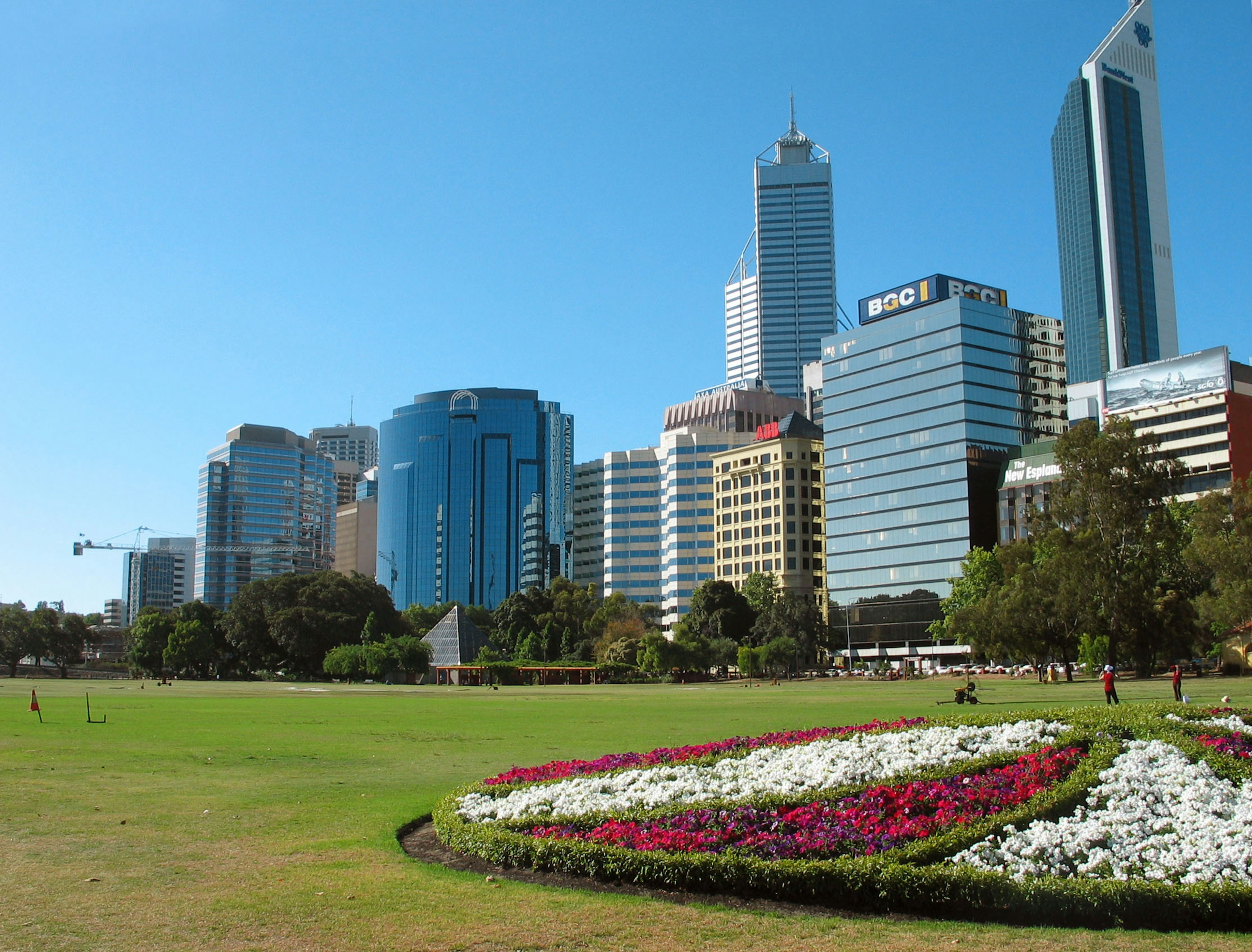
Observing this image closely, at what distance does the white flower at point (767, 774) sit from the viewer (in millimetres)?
14812

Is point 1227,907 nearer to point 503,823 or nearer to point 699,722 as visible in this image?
point 503,823

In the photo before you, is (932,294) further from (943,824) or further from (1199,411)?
(943,824)

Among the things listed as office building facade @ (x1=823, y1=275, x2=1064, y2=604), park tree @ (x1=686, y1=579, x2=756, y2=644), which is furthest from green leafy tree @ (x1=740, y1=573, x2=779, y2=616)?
office building facade @ (x1=823, y1=275, x2=1064, y2=604)

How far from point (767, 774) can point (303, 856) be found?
6.83 metres

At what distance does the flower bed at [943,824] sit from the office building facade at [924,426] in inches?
5780

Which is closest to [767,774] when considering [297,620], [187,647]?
[187,647]

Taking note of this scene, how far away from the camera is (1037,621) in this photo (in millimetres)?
73500

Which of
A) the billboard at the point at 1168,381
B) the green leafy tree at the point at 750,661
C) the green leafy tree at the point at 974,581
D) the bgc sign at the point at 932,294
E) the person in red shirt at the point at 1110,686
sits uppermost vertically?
the bgc sign at the point at 932,294

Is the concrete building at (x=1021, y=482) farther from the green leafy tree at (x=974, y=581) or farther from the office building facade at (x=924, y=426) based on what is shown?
the green leafy tree at (x=974, y=581)

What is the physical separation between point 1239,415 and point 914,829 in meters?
160

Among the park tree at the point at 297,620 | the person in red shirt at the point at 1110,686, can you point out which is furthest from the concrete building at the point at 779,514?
the person in red shirt at the point at 1110,686

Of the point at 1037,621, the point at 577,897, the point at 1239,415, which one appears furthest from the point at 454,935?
the point at 1239,415

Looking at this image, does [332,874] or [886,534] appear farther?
[886,534]

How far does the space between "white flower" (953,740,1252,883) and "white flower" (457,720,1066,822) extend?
290 centimetres
